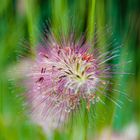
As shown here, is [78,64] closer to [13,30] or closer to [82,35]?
[82,35]

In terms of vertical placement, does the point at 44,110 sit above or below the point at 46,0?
below

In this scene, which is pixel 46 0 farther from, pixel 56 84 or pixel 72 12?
pixel 56 84

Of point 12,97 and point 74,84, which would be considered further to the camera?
point 12,97

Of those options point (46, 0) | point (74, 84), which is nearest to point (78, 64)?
point (74, 84)

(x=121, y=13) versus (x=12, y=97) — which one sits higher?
(x=121, y=13)

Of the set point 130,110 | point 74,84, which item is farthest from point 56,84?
point 130,110

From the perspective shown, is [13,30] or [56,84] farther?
[13,30]
